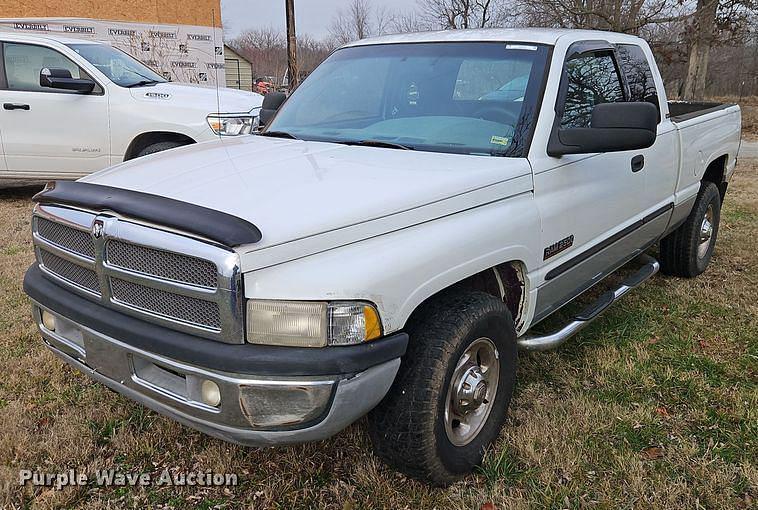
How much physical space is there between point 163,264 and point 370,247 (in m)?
0.68

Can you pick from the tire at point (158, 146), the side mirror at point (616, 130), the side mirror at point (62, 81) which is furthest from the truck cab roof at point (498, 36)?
the side mirror at point (62, 81)

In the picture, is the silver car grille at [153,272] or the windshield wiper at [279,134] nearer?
the silver car grille at [153,272]

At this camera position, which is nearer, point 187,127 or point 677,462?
point 677,462

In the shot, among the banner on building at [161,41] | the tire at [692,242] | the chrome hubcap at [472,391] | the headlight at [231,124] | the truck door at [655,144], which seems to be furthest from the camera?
the banner on building at [161,41]

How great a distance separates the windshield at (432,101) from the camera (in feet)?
9.76

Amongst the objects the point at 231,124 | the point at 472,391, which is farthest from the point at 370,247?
the point at 231,124

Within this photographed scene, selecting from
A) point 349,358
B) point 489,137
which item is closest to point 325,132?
point 489,137

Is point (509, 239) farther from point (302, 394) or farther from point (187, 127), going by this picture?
point (187, 127)

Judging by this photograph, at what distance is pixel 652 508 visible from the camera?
247 centimetres

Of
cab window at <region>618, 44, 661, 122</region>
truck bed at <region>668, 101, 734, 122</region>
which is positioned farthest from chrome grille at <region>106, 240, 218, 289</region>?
truck bed at <region>668, 101, 734, 122</region>

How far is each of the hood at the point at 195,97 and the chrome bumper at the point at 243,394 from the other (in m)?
5.10

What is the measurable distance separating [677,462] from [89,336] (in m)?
2.47

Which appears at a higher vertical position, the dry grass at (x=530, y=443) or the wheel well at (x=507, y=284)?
the wheel well at (x=507, y=284)

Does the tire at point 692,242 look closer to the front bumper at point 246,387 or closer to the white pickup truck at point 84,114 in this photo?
the front bumper at point 246,387
